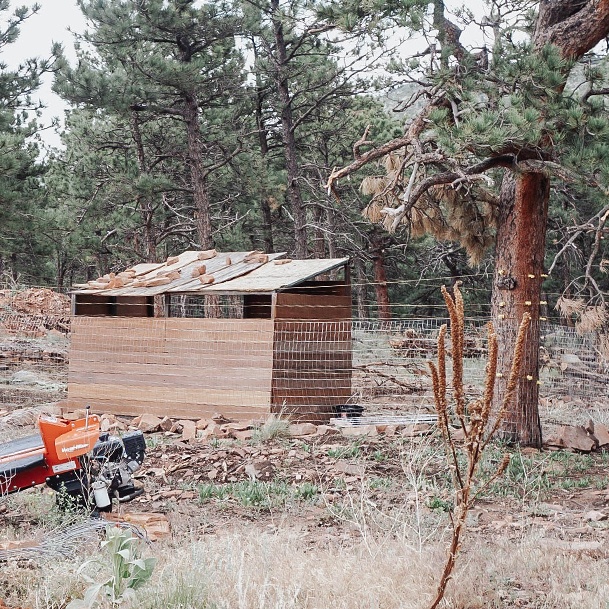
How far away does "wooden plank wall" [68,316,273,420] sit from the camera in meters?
10.6

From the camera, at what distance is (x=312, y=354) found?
11.0 meters

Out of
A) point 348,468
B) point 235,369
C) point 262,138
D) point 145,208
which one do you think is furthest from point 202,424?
point 262,138

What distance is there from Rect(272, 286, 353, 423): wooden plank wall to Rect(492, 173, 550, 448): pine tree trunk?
272 cm

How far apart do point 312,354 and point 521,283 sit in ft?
10.4

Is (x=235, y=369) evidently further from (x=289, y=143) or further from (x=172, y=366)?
(x=289, y=143)

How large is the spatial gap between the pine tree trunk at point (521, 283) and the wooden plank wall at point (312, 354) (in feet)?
8.93

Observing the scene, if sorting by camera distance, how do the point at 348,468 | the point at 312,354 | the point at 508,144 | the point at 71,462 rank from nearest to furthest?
the point at 71,462
the point at 508,144
the point at 348,468
the point at 312,354

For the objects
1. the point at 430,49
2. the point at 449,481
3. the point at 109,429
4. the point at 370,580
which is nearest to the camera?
the point at 370,580

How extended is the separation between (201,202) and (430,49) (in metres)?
10.4

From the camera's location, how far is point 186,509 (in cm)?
646

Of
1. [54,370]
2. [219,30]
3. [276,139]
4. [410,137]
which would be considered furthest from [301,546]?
[276,139]

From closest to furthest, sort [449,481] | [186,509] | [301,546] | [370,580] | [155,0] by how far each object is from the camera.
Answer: [370,580]
[301,546]
[186,509]
[449,481]
[155,0]

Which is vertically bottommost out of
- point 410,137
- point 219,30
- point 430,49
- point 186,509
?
point 186,509

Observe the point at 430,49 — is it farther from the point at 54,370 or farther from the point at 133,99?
the point at 54,370
